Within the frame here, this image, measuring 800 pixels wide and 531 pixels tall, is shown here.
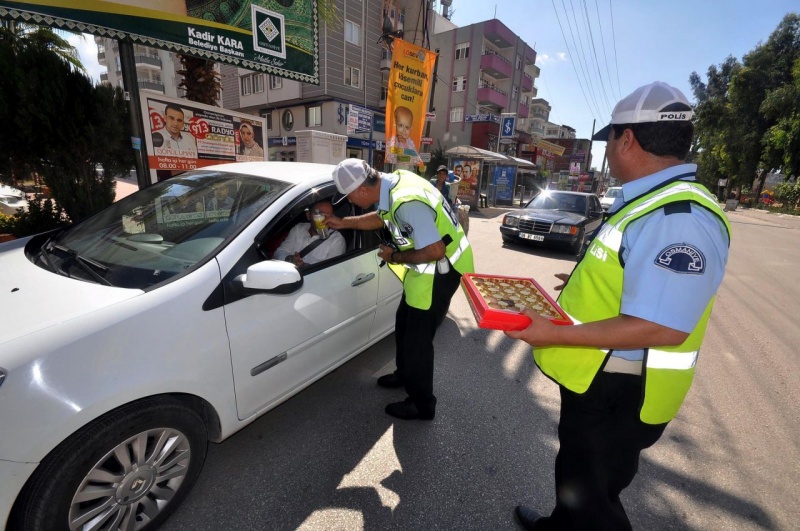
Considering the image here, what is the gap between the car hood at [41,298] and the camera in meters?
1.39

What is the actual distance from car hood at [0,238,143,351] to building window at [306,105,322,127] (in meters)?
22.7

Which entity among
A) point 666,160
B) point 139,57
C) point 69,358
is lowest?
point 69,358

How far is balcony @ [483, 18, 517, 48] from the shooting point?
27.7 meters

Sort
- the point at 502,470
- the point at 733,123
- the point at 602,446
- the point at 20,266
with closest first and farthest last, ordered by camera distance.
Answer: the point at 602,446 < the point at 20,266 < the point at 502,470 < the point at 733,123

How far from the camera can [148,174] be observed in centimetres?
539

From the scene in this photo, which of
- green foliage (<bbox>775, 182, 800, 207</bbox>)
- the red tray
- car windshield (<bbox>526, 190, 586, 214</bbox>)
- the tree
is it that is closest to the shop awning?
car windshield (<bbox>526, 190, 586, 214</bbox>)

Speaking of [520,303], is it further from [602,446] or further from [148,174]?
[148,174]

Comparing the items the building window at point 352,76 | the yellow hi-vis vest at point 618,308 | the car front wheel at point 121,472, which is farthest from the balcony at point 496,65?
the car front wheel at point 121,472

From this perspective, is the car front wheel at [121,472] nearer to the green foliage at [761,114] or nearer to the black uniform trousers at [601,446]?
the black uniform trousers at [601,446]

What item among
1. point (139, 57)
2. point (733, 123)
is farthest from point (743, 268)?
point (139, 57)

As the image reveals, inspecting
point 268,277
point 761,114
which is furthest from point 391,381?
point 761,114

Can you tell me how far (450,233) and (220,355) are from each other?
1.50 m

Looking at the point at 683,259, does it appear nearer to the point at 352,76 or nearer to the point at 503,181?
the point at 503,181

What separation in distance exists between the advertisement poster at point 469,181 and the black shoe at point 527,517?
17.4 meters
